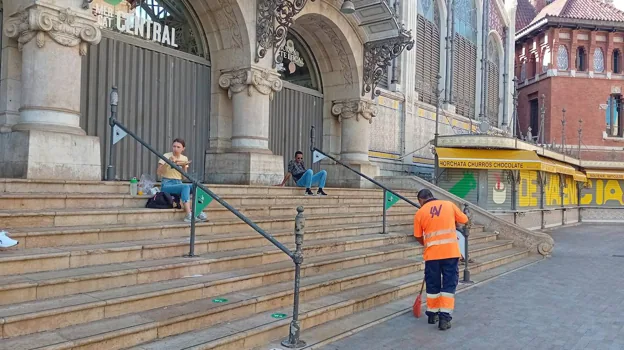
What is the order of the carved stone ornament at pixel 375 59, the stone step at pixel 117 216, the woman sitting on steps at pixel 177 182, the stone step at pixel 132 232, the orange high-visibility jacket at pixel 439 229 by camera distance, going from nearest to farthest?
the stone step at pixel 132 232 < the stone step at pixel 117 216 < the orange high-visibility jacket at pixel 439 229 < the woman sitting on steps at pixel 177 182 < the carved stone ornament at pixel 375 59

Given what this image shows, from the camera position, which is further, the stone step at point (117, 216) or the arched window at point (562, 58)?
the arched window at point (562, 58)

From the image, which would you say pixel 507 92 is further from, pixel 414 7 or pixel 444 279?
pixel 444 279

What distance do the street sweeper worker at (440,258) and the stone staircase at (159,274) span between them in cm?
94

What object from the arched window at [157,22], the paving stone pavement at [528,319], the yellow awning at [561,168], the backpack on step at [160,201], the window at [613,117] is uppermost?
the window at [613,117]

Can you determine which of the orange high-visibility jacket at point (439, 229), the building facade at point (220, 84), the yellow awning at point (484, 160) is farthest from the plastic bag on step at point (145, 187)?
the yellow awning at point (484, 160)

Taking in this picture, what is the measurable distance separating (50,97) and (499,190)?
14197mm

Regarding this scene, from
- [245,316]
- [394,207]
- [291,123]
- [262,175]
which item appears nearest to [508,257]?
[394,207]

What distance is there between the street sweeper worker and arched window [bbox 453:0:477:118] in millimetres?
17139

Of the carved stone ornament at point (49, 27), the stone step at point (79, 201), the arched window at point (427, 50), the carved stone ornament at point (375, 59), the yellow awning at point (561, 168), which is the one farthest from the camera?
the yellow awning at point (561, 168)

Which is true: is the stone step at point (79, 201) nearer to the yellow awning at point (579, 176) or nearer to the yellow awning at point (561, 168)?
the yellow awning at point (561, 168)

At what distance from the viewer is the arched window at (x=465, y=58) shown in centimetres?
2239

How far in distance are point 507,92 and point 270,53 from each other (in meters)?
19.8

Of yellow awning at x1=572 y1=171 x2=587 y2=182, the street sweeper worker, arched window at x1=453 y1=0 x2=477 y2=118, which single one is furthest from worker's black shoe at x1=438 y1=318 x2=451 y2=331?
yellow awning at x1=572 y1=171 x2=587 y2=182

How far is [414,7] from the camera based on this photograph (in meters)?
18.7
